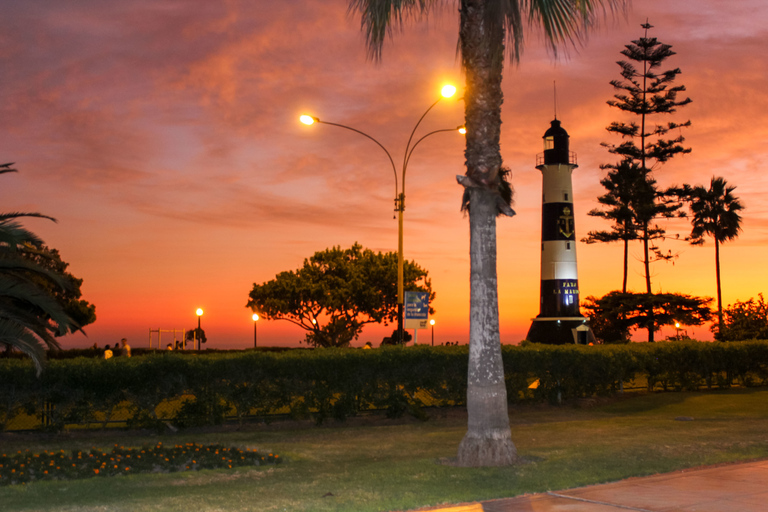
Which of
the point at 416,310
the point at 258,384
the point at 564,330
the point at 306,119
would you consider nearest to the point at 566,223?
the point at 564,330

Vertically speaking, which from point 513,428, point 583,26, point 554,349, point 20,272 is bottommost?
point 513,428

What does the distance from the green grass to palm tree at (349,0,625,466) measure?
847 millimetres

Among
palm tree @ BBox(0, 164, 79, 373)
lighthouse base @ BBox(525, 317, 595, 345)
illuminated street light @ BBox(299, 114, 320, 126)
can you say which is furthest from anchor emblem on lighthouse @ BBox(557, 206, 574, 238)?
palm tree @ BBox(0, 164, 79, 373)

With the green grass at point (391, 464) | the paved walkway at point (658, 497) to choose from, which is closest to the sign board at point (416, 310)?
the green grass at point (391, 464)

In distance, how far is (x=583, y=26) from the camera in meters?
12.4

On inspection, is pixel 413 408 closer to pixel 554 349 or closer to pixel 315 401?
pixel 315 401

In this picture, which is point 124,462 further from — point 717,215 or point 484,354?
point 717,215

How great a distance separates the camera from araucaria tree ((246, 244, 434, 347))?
60.9 metres

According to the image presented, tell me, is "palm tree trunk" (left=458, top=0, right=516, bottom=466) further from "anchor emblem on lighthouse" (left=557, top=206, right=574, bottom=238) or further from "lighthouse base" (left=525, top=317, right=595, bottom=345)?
"lighthouse base" (left=525, top=317, right=595, bottom=345)

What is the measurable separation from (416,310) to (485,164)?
351 inches

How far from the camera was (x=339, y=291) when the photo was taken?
60375 mm

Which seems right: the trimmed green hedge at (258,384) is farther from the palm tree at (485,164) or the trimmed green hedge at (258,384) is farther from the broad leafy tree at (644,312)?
the broad leafy tree at (644,312)

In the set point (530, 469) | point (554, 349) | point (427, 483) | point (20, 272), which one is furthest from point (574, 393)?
point (20, 272)

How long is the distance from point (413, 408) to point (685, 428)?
6576 mm
